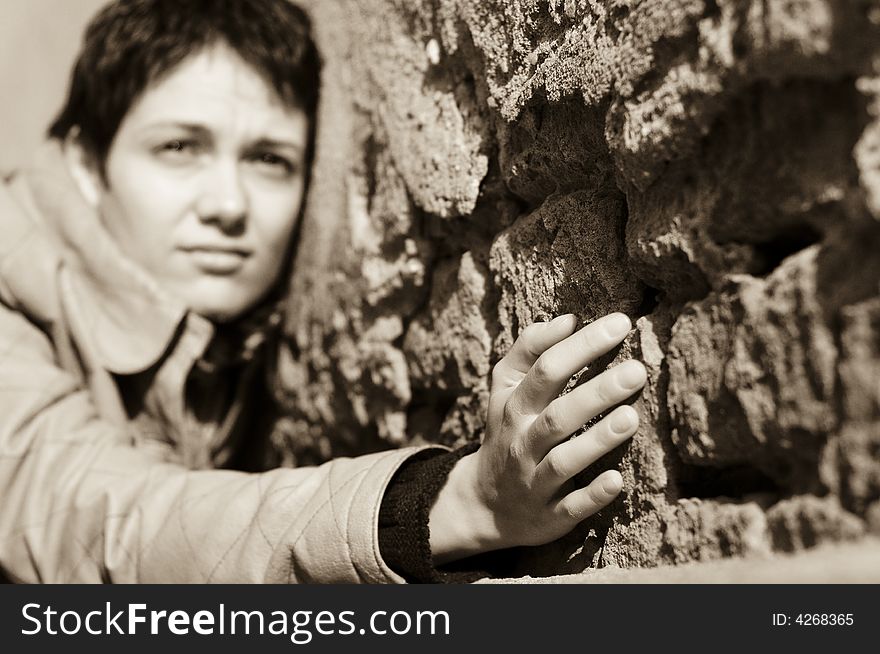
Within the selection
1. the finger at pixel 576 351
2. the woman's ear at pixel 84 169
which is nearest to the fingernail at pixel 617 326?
the finger at pixel 576 351

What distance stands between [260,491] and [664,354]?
593mm

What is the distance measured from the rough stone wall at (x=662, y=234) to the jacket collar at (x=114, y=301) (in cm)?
40

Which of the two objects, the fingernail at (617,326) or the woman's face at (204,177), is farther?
the woman's face at (204,177)

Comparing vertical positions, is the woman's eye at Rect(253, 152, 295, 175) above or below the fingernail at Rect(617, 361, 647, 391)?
above

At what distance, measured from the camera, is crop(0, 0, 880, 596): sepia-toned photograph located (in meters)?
0.69

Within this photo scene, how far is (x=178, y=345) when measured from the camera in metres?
1.67

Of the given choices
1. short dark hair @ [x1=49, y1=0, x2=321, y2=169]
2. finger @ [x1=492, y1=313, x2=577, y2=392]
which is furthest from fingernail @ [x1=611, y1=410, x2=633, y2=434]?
short dark hair @ [x1=49, y1=0, x2=321, y2=169]

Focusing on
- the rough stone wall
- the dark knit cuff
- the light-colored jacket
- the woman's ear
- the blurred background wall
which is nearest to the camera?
the rough stone wall

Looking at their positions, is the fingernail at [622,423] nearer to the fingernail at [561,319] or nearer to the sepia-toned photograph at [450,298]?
the sepia-toned photograph at [450,298]

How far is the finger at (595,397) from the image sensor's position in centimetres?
88

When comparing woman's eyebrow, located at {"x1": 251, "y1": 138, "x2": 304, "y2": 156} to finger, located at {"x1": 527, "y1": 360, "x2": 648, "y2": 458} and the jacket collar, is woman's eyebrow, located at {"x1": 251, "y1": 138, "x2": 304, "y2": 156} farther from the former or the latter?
finger, located at {"x1": 527, "y1": 360, "x2": 648, "y2": 458}

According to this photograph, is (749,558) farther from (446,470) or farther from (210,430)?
(210,430)

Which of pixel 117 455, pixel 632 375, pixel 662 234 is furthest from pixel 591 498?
pixel 117 455

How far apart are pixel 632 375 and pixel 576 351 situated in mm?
62
